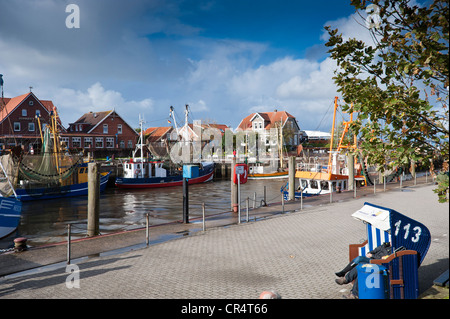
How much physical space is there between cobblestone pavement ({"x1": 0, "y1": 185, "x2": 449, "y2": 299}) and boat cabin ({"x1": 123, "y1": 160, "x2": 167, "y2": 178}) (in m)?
33.0

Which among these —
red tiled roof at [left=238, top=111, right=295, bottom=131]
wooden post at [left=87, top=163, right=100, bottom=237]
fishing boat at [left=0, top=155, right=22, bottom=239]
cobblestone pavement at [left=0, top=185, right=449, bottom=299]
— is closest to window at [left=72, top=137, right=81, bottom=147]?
red tiled roof at [left=238, top=111, right=295, bottom=131]

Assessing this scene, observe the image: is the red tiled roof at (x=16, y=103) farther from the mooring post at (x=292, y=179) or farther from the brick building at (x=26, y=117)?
the mooring post at (x=292, y=179)

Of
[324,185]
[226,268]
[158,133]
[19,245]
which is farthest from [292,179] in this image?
[158,133]

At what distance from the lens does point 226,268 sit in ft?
31.1

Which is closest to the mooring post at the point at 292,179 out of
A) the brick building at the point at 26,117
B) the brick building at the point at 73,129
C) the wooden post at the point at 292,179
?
the wooden post at the point at 292,179

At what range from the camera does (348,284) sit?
8078 mm

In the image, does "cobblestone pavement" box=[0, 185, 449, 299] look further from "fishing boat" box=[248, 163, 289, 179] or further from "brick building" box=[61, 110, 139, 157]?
"brick building" box=[61, 110, 139, 157]

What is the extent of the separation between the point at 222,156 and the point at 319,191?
5609cm

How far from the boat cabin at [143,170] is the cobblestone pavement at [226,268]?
108ft

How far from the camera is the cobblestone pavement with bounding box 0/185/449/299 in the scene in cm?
776
